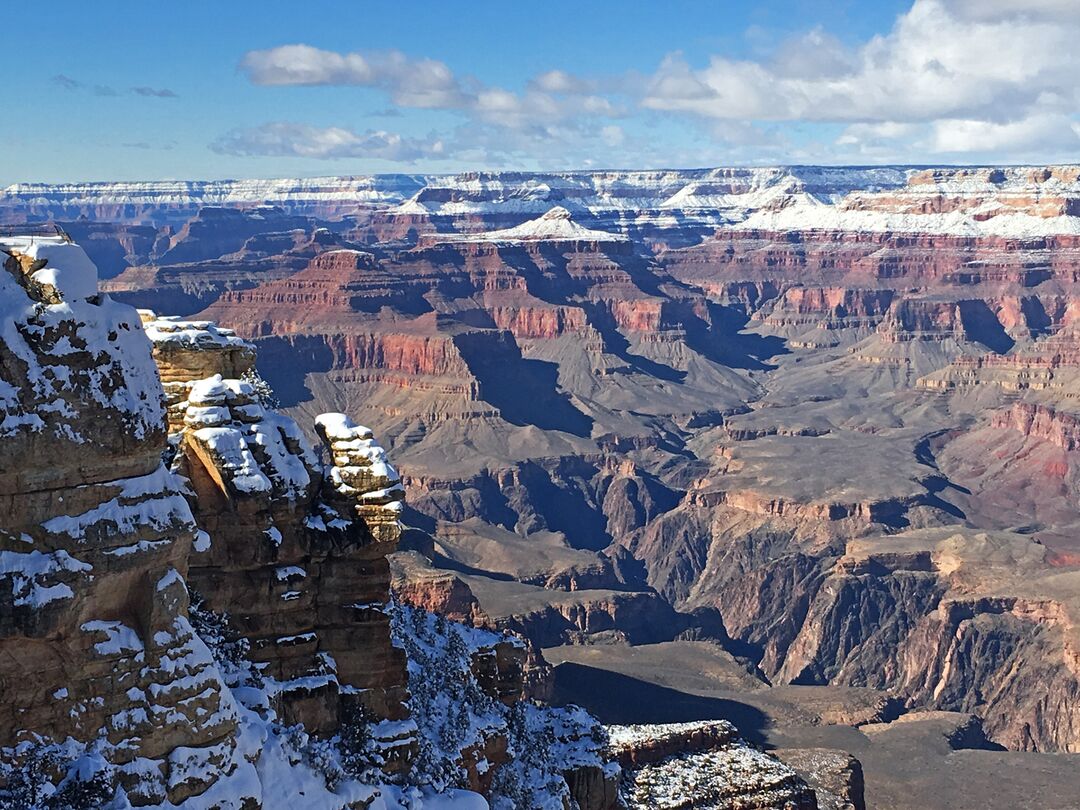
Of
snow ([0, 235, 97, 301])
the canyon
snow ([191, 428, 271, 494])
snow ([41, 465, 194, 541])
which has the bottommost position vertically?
the canyon

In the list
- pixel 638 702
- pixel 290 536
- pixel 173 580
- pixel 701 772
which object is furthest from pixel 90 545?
pixel 638 702

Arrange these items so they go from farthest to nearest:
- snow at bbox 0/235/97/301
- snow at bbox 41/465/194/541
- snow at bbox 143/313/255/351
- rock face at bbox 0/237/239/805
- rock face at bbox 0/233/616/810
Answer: snow at bbox 143/313/255/351, snow at bbox 0/235/97/301, snow at bbox 41/465/194/541, rock face at bbox 0/233/616/810, rock face at bbox 0/237/239/805

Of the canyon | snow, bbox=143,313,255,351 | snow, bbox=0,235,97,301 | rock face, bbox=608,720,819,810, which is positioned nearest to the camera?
snow, bbox=0,235,97,301

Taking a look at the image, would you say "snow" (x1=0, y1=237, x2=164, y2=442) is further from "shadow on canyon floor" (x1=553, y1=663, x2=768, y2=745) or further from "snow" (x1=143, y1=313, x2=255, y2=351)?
"shadow on canyon floor" (x1=553, y1=663, x2=768, y2=745)

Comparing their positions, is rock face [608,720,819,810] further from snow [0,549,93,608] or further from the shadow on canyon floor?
snow [0,549,93,608]

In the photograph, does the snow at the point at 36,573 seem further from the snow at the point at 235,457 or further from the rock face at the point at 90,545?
the snow at the point at 235,457

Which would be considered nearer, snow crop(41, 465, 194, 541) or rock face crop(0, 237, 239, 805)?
rock face crop(0, 237, 239, 805)

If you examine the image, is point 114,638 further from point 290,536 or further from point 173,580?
point 290,536

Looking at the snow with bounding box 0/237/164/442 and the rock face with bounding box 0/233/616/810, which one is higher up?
the snow with bounding box 0/237/164/442

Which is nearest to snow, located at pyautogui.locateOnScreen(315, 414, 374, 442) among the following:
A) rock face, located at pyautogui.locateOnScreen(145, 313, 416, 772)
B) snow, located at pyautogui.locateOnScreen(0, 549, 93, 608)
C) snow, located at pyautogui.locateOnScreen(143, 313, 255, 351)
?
rock face, located at pyautogui.locateOnScreen(145, 313, 416, 772)

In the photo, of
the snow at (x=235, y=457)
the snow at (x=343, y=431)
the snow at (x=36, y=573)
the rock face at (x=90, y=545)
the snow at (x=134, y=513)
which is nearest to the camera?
the snow at (x=36, y=573)

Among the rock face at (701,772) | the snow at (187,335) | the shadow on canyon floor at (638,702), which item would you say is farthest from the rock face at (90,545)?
the shadow on canyon floor at (638,702)
